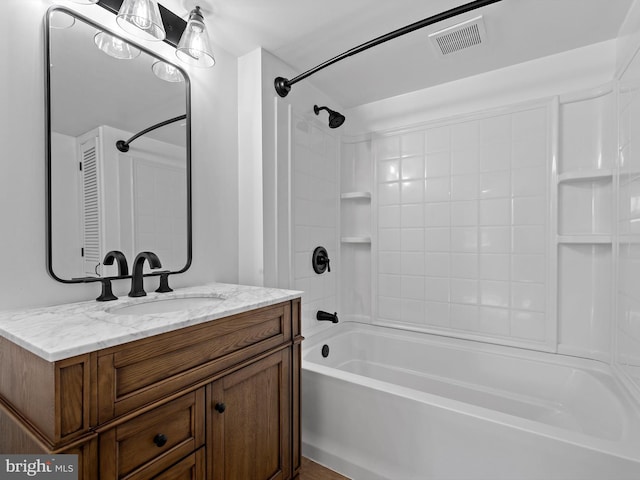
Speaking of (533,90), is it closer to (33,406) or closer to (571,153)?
(571,153)

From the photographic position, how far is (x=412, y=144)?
8.11 feet

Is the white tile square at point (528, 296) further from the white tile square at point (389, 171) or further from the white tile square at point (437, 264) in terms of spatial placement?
the white tile square at point (389, 171)

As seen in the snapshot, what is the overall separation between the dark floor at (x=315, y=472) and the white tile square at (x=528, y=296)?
147 cm

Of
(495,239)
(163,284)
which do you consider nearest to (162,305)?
(163,284)

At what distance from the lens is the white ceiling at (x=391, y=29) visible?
1.54m

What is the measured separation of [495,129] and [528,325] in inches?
50.6

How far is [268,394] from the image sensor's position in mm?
1332

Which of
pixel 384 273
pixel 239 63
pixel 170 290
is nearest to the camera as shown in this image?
pixel 170 290

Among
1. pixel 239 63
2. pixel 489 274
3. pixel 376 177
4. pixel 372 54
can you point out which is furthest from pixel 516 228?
pixel 239 63

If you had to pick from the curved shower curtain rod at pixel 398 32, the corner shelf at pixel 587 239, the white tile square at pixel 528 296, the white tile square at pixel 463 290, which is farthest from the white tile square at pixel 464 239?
the curved shower curtain rod at pixel 398 32

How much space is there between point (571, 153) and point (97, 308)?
255cm

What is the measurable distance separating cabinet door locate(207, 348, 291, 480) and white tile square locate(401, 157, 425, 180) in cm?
166

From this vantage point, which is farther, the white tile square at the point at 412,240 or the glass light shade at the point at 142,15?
the white tile square at the point at 412,240

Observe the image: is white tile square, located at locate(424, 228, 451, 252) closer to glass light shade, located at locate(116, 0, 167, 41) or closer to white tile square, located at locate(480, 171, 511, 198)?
white tile square, located at locate(480, 171, 511, 198)
